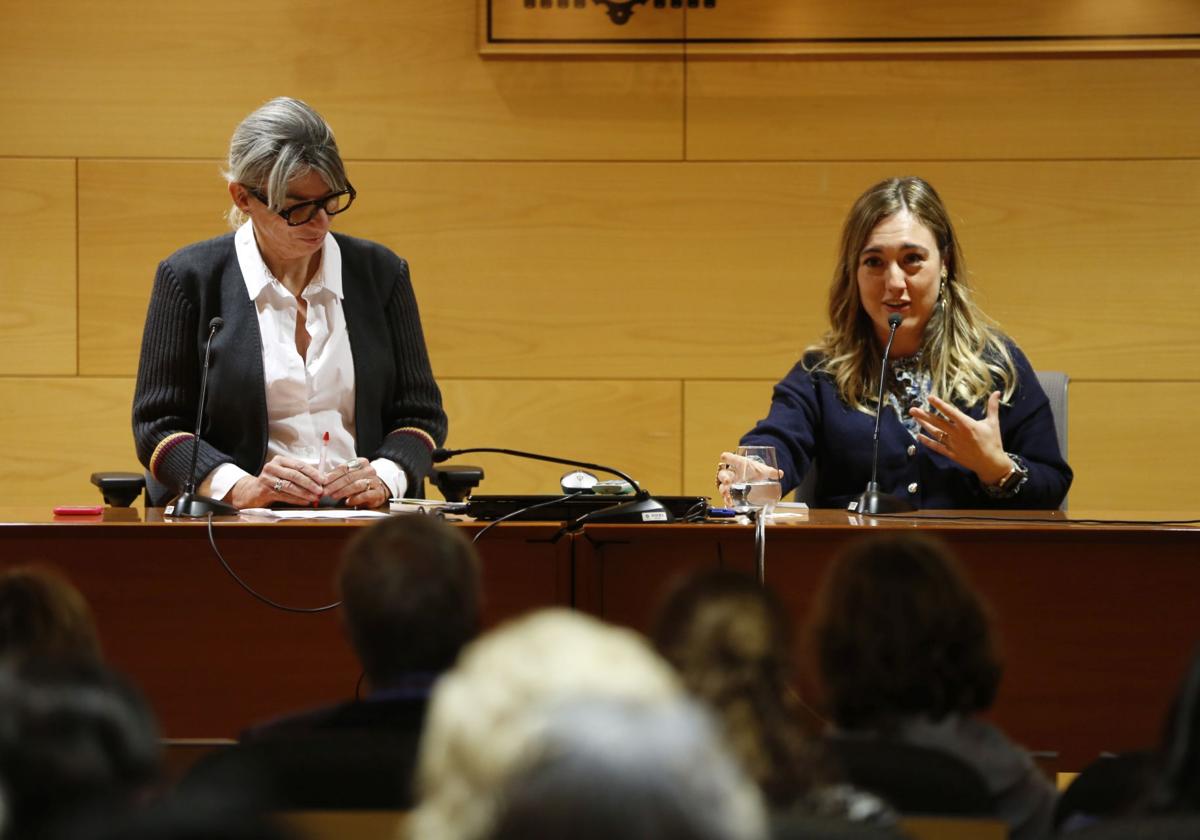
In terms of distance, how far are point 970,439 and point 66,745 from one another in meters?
2.22

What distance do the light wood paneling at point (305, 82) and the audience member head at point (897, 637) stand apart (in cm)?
316

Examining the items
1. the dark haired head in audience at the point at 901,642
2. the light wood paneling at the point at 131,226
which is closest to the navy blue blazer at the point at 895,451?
the dark haired head in audience at the point at 901,642

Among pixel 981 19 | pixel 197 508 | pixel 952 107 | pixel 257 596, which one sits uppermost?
pixel 981 19

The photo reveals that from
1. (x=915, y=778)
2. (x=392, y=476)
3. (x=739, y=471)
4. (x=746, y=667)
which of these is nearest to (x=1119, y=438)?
Result: (x=739, y=471)

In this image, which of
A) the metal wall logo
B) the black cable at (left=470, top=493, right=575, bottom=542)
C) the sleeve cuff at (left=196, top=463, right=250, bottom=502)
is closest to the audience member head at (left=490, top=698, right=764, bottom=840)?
the black cable at (left=470, top=493, right=575, bottom=542)

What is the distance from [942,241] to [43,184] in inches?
108

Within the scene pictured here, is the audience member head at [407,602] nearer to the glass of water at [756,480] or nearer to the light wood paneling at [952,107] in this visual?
the glass of water at [756,480]

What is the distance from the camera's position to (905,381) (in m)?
3.17

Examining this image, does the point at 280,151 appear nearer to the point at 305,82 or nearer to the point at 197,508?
the point at 197,508

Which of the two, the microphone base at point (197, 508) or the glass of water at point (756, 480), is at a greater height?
the glass of water at point (756, 480)

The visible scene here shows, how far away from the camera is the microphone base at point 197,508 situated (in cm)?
249

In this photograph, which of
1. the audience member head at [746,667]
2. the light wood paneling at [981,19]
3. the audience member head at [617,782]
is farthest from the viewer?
the light wood paneling at [981,19]

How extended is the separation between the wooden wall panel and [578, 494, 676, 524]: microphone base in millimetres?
1998

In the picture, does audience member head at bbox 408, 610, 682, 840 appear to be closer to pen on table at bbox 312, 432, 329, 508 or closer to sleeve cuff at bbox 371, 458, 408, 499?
sleeve cuff at bbox 371, 458, 408, 499
